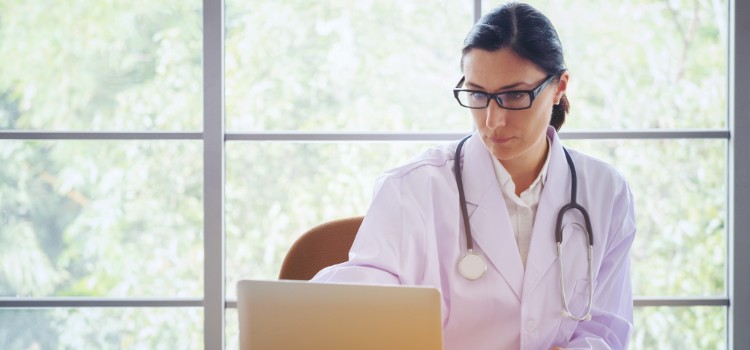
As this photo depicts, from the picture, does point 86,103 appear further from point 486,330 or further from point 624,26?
point 624,26

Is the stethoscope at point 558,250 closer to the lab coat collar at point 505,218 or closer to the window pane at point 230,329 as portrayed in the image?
the lab coat collar at point 505,218

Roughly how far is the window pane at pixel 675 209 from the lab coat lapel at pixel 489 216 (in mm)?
1127

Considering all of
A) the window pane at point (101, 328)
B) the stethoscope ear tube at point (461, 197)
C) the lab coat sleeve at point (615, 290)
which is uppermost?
the stethoscope ear tube at point (461, 197)

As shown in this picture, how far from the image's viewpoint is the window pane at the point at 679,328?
8.73ft

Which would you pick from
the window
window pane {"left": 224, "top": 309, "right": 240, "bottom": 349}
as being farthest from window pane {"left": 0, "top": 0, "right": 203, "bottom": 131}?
window pane {"left": 224, "top": 309, "right": 240, "bottom": 349}

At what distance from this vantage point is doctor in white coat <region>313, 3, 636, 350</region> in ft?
4.86

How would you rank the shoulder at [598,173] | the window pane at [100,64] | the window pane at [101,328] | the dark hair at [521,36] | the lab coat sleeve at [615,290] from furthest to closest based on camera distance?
the window pane at [101,328], the window pane at [100,64], the shoulder at [598,173], the lab coat sleeve at [615,290], the dark hair at [521,36]

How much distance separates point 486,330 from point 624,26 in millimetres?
1511

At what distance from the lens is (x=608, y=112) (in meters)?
2.61

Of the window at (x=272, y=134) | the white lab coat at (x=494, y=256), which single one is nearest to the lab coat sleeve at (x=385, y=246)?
the white lab coat at (x=494, y=256)

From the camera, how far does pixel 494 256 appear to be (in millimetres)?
1530

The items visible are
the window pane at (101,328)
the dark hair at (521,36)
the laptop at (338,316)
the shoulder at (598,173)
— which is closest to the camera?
the laptop at (338,316)

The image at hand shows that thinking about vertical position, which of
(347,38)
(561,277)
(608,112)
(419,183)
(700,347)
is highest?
(347,38)


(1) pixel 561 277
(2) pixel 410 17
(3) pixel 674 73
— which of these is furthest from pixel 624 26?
(1) pixel 561 277
